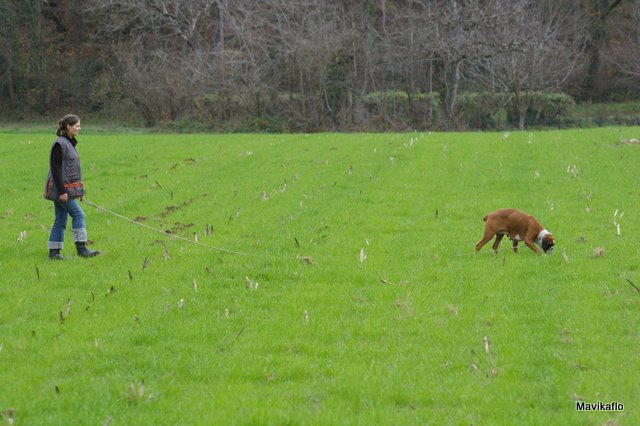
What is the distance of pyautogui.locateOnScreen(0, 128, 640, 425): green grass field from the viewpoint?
6496 mm

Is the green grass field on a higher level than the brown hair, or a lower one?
lower

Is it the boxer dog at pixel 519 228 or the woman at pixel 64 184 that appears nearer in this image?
the boxer dog at pixel 519 228

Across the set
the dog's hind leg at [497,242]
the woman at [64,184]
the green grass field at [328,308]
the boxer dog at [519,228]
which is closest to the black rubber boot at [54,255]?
the woman at [64,184]

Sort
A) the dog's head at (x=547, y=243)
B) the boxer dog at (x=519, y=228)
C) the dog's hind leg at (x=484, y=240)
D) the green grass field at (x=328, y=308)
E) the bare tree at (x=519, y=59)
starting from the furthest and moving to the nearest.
A: the bare tree at (x=519, y=59)
the dog's hind leg at (x=484, y=240)
the dog's head at (x=547, y=243)
the boxer dog at (x=519, y=228)
the green grass field at (x=328, y=308)

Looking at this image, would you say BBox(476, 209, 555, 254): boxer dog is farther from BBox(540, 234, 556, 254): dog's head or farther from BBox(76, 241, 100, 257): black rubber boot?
BBox(76, 241, 100, 257): black rubber boot

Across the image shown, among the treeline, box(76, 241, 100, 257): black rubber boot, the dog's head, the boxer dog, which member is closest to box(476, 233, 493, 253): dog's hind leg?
the boxer dog

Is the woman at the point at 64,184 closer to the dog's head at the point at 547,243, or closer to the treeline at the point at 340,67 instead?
the dog's head at the point at 547,243

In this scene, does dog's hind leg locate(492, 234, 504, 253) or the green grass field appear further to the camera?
dog's hind leg locate(492, 234, 504, 253)

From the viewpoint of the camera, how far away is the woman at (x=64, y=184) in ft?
38.8

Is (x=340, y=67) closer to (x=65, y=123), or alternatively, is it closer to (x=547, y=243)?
(x=65, y=123)

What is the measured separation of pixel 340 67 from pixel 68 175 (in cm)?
3068

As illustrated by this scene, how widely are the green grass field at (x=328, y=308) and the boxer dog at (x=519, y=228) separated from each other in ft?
0.96

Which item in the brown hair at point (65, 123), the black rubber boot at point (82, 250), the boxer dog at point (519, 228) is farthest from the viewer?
the black rubber boot at point (82, 250)

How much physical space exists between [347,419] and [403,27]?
45097mm
